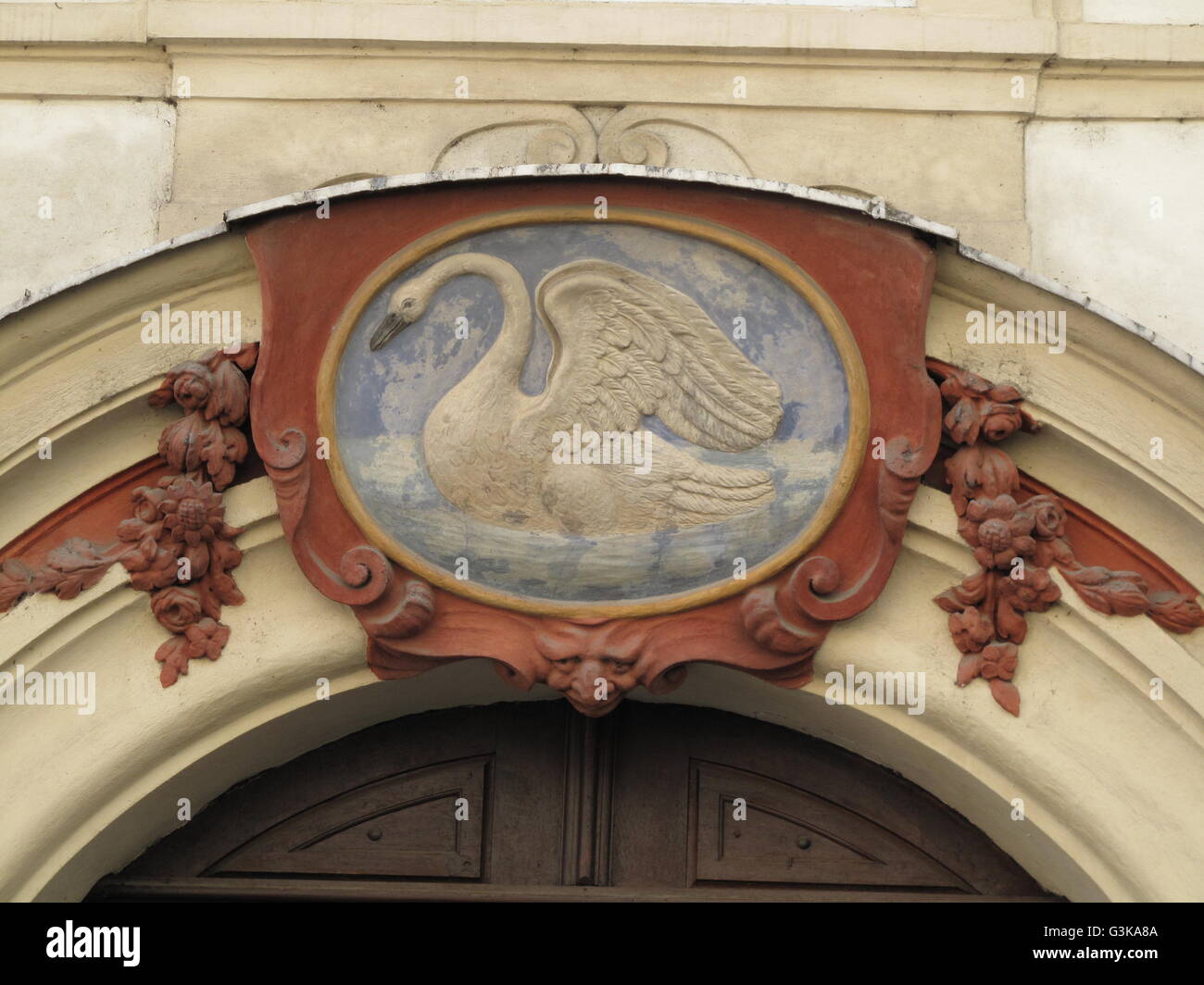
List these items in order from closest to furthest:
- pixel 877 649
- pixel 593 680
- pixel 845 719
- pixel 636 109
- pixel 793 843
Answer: pixel 593 680, pixel 877 649, pixel 845 719, pixel 793 843, pixel 636 109

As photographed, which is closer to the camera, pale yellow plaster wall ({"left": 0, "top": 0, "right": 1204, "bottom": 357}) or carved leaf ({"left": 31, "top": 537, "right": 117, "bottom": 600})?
carved leaf ({"left": 31, "top": 537, "right": 117, "bottom": 600})

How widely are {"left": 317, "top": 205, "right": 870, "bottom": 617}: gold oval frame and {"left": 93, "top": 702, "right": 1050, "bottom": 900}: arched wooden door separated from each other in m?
0.55

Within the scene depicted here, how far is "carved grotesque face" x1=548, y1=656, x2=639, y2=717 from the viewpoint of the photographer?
4617mm

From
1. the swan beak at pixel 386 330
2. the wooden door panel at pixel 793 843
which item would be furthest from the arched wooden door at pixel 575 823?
the swan beak at pixel 386 330

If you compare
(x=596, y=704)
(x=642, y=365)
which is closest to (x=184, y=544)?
(x=596, y=704)

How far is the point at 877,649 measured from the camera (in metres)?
4.72

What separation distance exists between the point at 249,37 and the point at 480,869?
7.01 ft

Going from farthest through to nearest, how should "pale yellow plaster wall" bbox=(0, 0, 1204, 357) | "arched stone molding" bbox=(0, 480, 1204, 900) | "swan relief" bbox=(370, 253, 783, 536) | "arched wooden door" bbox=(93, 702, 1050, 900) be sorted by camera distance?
"pale yellow plaster wall" bbox=(0, 0, 1204, 357) → "arched wooden door" bbox=(93, 702, 1050, 900) → "swan relief" bbox=(370, 253, 783, 536) → "arched stone molding" bbox=(0, 480, 1204, 900)

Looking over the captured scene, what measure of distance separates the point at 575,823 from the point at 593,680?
60 centimetres

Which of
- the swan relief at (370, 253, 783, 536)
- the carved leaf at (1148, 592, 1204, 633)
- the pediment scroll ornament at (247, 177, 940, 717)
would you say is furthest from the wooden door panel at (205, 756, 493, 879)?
the carved leaf at (1148, 592, 1204, 633)

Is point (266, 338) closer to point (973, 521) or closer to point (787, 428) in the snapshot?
point (787, 428)

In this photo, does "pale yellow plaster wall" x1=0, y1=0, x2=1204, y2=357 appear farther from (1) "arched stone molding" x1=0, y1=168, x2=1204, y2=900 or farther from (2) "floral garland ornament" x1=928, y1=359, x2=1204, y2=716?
(2) "floral garland ornament" x1=928, y1=359, x2=1204, y2=716

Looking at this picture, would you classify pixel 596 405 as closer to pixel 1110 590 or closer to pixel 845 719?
pixel 845 719

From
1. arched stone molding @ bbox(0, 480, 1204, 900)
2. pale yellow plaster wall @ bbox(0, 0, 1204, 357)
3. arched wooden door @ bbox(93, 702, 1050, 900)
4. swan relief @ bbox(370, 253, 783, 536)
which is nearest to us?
arched stone molding @ bbox(0, 480, 1204, 900)
